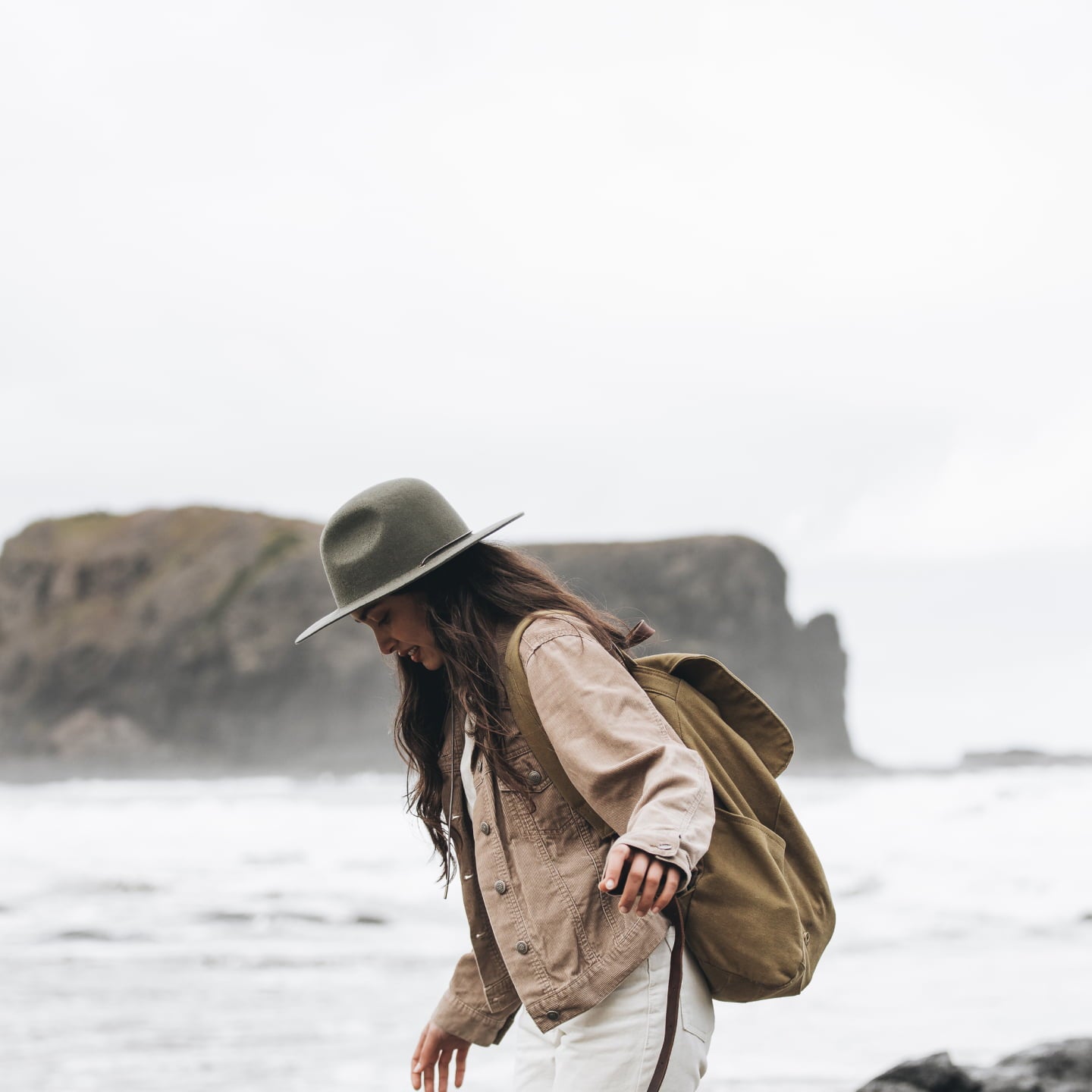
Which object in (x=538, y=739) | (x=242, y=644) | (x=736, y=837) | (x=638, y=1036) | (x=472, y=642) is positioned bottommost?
(x=242, y=644)

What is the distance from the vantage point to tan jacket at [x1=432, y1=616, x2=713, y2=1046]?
180 cm

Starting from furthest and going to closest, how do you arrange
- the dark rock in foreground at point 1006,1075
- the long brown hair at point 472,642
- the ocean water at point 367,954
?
the ocean water at point 367,954
the dark rock in foreground at point 1006,1075
the long brown hair at point 472,642

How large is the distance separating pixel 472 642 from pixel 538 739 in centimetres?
21

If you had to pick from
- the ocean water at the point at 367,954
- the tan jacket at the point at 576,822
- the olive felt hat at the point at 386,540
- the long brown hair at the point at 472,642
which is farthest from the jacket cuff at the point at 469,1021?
the olive felt hat at the point at 386,540

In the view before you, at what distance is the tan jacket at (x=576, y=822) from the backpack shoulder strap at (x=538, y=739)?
0.02m

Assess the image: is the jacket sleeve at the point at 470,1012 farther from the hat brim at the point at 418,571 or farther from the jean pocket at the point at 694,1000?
the hat brim at the point at 418,571

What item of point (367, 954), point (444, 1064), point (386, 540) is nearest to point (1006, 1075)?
point (444, 1064)

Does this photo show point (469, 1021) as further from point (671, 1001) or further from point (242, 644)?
point (242, 644)

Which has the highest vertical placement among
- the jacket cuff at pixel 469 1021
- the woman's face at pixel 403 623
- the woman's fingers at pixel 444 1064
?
the woman's face at pixel 403 623

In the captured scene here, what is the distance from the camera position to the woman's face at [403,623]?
7.13 ft

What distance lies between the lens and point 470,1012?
2430 mm

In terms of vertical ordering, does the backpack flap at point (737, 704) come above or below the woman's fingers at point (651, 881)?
above

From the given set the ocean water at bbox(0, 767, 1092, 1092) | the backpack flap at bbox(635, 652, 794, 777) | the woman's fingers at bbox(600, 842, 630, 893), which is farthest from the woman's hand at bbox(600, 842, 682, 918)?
the ocean water at bbox(0, 767, 1092, 1092)

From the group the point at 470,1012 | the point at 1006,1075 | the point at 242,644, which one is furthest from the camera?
the point at 242,644
